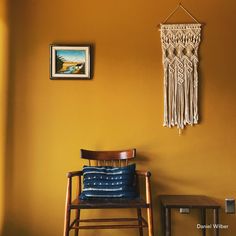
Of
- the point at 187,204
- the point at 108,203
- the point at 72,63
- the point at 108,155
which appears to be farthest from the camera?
the point at 72,63

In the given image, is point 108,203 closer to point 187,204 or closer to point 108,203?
point 108,203

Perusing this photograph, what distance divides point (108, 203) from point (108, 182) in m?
0.21

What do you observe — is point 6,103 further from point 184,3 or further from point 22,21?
point 184,3

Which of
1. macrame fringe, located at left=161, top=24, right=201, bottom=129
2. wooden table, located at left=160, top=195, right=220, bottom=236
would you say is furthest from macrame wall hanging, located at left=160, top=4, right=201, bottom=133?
wooden table, located at left=160, top=195, right=220, bottom=236

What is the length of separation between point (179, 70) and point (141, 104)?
360 millimetres

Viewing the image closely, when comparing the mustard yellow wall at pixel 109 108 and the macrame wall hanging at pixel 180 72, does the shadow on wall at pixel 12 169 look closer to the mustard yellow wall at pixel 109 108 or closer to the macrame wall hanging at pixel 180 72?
the mustard yellow wall at pixel 109 108

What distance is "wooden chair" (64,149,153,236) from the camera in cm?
188

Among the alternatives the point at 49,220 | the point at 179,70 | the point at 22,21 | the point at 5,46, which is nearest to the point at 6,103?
the point at 5,46

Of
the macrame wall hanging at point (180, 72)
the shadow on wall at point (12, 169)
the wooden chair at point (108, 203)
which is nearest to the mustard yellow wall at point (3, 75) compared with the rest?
the shadow on wall at point (12, 169)

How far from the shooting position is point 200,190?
2352 millimetres

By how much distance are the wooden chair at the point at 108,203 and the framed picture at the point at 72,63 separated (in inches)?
21.8

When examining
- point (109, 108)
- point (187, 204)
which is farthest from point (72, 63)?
point (187, 204)

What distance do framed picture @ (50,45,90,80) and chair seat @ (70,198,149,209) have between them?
0.90 m

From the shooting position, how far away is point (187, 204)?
2043 millimetres
